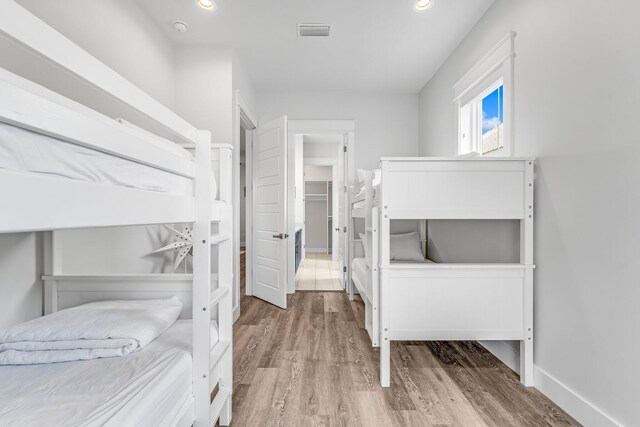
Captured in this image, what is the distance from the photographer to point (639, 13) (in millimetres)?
1217

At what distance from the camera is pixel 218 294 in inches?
52.8

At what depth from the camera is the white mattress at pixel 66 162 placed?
1.76ft

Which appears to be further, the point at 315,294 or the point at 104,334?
the point at 315,294

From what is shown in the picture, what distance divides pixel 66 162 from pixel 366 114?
11.7 ft

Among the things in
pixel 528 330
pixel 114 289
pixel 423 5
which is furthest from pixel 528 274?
pixel 114 289

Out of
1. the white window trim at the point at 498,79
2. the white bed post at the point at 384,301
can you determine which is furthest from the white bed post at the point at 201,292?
the white window trim at the point at 498,79

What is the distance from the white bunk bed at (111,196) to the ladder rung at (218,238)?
0.01m

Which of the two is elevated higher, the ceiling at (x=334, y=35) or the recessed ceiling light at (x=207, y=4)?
the recessed ceiling light at (x=207, y=4)

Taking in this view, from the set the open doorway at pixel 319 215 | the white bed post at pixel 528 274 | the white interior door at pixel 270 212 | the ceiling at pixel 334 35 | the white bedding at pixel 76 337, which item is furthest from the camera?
the open doorway at pixel 319 215

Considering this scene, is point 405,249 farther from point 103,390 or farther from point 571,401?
point 103,390

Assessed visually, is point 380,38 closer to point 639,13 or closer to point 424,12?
point 424,12

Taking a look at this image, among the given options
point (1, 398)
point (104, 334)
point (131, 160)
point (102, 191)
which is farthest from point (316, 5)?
point (1, 398)

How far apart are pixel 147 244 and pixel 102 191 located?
1727 mm

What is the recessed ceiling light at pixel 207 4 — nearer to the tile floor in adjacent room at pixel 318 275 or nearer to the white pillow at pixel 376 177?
the white pillow at pixel 376 177
